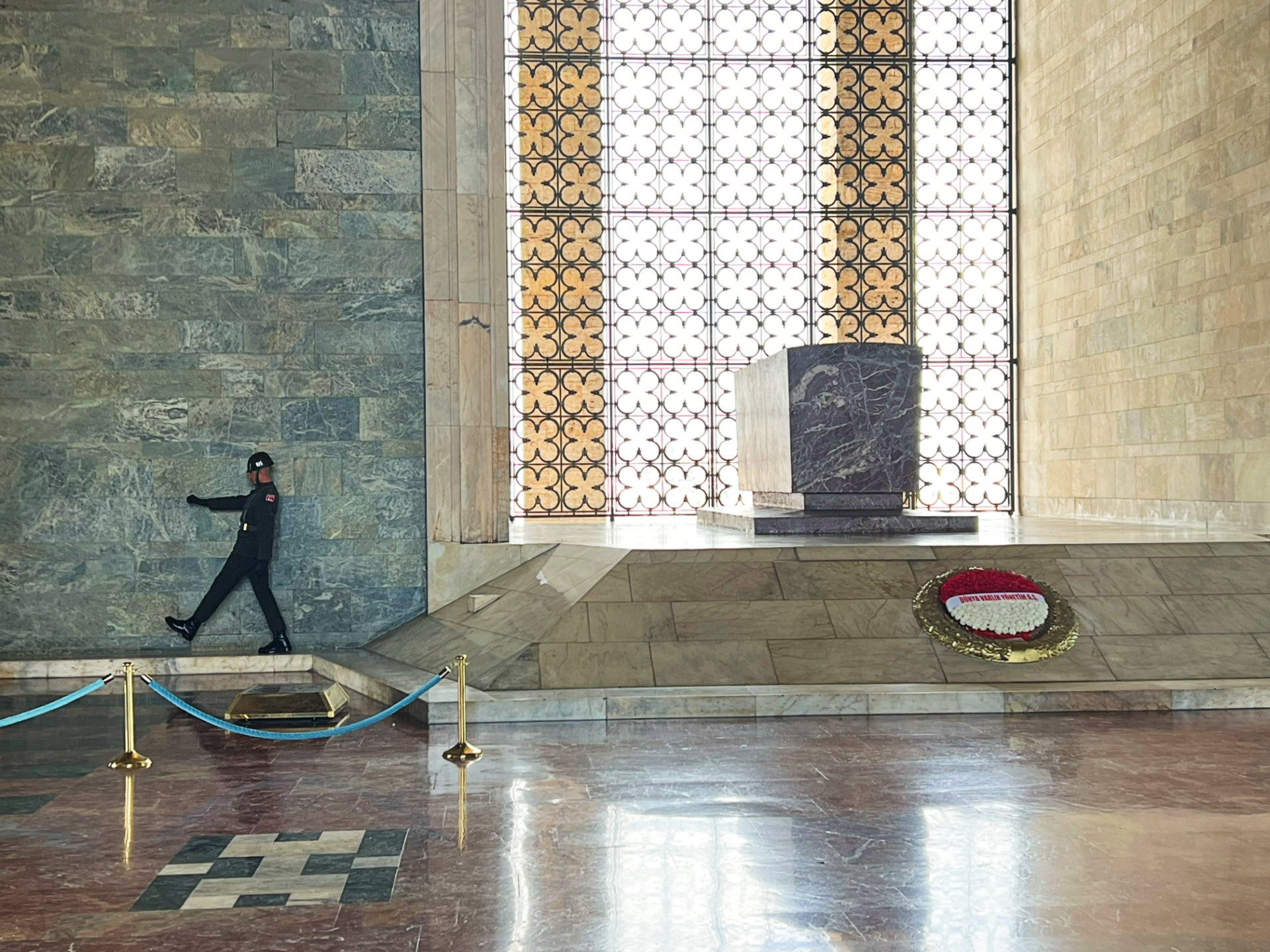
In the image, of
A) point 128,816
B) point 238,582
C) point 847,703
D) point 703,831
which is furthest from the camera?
point 238,582

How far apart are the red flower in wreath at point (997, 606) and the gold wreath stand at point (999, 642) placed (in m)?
0.04

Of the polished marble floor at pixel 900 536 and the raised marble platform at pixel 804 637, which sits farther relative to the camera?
the polished marble floor at pixel 900 536

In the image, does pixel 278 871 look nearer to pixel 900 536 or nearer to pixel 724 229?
pixel 900 536

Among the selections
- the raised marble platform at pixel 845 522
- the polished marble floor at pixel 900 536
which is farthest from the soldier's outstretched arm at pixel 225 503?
the raised marble platform at pixel 845 522

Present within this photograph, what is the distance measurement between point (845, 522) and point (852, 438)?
0.73m

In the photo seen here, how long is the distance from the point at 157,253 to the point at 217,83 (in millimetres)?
1444

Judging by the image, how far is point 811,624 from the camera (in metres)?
8.77

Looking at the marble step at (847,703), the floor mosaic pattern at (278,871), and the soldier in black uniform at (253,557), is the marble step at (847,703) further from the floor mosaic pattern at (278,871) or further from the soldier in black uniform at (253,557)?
the soldier in black uniform at (253,557)

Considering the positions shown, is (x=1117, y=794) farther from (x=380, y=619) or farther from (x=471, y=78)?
(x=471, y=78)

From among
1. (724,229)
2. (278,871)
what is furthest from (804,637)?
(724,229)

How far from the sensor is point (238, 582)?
10.8 metres

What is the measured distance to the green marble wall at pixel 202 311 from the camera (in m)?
11.0

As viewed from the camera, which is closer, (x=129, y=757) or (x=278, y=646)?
(x=129, y=757)

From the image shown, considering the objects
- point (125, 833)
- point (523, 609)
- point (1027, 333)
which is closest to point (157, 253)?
point (523, 609)
